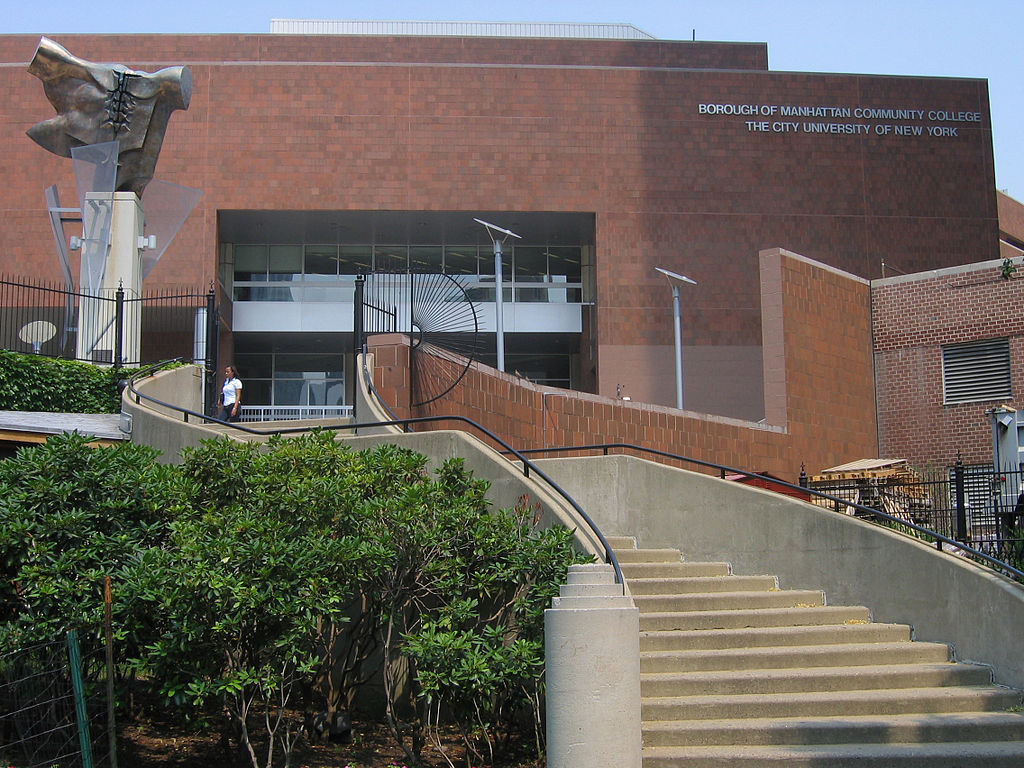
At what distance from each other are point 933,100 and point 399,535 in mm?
29558

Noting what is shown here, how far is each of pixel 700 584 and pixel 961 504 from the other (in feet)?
12.3

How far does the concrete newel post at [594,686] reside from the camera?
7074 millimetres

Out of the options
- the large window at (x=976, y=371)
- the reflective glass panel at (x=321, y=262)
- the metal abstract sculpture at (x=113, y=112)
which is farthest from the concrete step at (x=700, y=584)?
the reflective glass panel at (x=321, y=262)

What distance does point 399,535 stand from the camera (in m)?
9.05

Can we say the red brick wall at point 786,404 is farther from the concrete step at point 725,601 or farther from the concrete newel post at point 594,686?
the concrete newel post at point 594,686

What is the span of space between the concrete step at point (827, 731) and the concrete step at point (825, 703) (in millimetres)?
118

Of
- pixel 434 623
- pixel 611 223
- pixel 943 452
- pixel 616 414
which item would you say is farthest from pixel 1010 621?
pixel 611 223

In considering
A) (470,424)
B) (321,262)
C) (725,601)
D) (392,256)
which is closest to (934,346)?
(470,424)

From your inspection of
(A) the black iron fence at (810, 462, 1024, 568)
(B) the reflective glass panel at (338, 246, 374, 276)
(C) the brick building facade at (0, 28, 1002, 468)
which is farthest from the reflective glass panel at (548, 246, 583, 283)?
(A) the black iron fence at (810, 462, 1024, 568)

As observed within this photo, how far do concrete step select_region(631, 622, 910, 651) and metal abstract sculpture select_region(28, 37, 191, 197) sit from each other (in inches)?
601

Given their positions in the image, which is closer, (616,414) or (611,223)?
(616,414)

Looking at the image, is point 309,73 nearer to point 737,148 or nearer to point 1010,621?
point 737,148

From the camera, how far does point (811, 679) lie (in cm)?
864

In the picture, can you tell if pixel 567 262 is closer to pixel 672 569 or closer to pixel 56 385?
pixel 56 385
